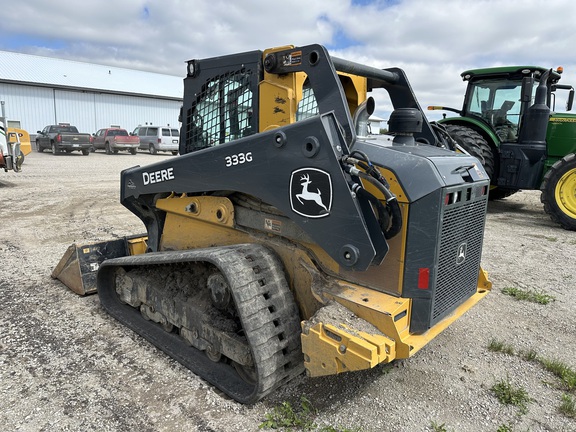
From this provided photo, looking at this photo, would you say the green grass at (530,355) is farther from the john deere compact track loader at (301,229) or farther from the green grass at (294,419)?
the green grass at (294,419)

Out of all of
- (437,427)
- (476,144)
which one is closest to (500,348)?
(437,427)

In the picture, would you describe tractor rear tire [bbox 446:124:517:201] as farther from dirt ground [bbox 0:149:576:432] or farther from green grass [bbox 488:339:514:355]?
green grass [bbox 488:339:514:355]

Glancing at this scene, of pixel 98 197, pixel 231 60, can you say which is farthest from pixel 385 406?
pixel 98 197

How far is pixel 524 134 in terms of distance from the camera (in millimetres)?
8617

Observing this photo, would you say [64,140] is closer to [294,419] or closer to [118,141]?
[118,141]

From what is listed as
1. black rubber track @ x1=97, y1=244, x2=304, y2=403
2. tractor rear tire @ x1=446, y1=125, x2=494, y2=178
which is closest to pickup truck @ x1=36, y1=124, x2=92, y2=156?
tractor rear tire @ x1=446, y1=125, x2=494, y2=178

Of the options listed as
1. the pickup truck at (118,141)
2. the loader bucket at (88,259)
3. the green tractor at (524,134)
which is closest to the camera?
the loader bucket at (88,259)

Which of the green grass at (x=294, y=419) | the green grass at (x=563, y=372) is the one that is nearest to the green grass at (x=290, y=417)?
the green grass at (x=294, y=419)

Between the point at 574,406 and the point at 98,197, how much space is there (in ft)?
33.4

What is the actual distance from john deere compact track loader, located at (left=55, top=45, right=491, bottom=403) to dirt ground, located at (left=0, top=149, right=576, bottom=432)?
24cm

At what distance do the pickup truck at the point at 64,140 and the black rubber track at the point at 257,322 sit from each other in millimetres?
23138

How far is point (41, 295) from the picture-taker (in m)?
4.64

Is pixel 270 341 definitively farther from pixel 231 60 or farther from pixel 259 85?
pixel 231 60

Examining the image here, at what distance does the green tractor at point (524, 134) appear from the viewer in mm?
8031
